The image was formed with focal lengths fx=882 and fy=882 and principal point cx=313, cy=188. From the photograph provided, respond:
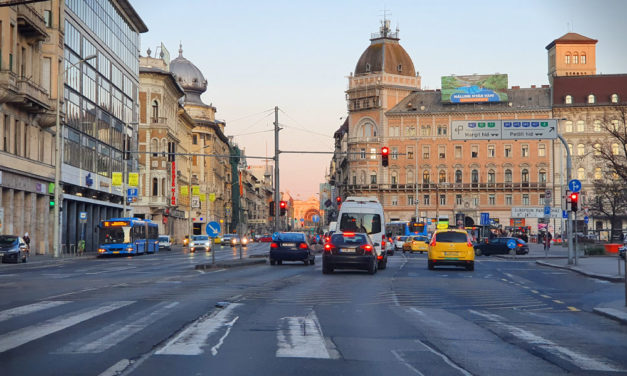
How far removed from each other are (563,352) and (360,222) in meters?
29.1

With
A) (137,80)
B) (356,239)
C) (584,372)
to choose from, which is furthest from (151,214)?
(584,372)

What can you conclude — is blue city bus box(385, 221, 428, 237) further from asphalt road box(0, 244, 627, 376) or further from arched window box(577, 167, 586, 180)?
asphalt road box(0, 244, 627, 376)

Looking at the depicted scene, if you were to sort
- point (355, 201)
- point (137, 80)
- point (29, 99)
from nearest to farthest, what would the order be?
point (355, 201), point (29, 99), point (137, 80)

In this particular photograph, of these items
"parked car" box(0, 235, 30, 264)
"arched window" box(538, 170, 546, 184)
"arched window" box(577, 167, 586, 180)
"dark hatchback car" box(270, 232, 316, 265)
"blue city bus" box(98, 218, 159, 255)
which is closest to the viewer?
"dark hatchback car" box(270, 232, 316, 265)

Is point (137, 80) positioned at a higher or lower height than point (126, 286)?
higher

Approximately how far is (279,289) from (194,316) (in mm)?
7931

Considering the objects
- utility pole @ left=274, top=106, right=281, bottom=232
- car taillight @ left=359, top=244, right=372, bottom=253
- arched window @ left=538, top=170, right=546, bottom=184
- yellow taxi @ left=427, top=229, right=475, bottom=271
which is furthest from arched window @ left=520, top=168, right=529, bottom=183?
car taillight @ left=359, top=244, right=372, bottom=253

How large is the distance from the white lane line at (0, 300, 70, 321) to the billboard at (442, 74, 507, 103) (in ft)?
353

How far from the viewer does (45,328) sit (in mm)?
12328

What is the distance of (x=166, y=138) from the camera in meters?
97.0

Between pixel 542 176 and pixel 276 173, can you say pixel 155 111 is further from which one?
pixel 542 176

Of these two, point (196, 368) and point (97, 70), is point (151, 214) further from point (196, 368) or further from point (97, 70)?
point (196, 368)

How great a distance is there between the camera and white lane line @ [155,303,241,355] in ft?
33.0

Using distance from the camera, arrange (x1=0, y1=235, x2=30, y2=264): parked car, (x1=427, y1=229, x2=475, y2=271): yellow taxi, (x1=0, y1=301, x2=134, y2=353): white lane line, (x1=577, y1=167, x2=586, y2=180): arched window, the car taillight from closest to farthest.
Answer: (x1=0, y1=301, x2=134, y2=353): white lane line, the car taillight, (x1=427, y1=229, x2=475, y2=271): yellow taxi, (x1=0, y1=235, x2=30, y2=264): parked car, (x1=577, y1=167, x2=586, y2=180): arched window
